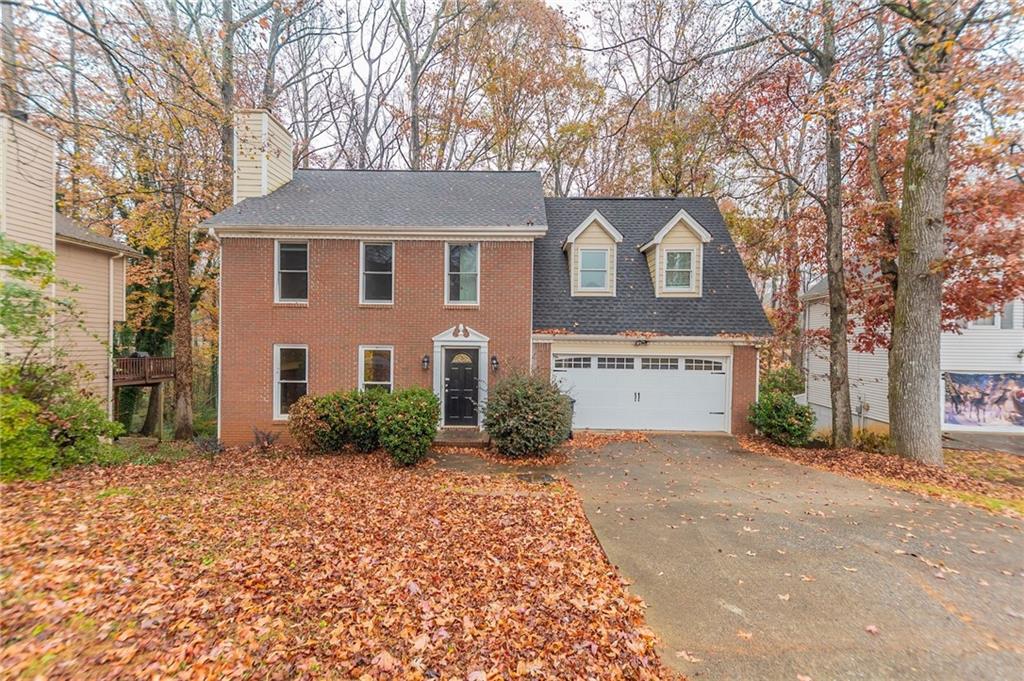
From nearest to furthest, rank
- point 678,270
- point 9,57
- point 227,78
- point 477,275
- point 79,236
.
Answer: point 9,57 < point 227,78 < point 477,275 < point 79,236 < point 678,270

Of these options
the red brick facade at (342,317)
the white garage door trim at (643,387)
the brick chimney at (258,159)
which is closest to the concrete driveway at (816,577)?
the white garage door trim at (643,387)

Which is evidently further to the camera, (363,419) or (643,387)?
(643,387)

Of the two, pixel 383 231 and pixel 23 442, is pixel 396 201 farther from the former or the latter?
pixel 23 442

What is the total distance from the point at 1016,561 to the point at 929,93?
7068 mm

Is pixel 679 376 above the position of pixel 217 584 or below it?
above

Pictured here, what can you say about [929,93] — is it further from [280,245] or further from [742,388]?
[280,245]

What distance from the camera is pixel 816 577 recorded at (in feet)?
14.6

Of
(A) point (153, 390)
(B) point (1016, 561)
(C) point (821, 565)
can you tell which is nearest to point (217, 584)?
(C) point (821, 565)

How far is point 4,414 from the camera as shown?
269 inches

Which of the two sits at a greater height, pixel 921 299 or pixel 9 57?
pixel 9 57

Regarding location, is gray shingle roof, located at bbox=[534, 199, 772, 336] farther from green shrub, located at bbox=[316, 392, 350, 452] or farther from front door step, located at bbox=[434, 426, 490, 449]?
green shrub, located at bbox=[316, 392, 350, 452]

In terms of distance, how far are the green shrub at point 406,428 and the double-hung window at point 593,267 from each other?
20.2ft

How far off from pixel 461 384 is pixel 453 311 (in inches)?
76.5

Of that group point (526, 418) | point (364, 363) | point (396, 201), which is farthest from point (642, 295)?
point (364, 363)
